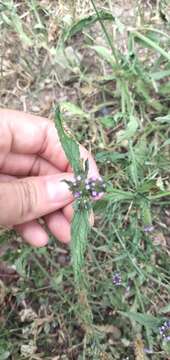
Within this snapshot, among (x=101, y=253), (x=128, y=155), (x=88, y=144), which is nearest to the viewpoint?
(x=128, y=155)

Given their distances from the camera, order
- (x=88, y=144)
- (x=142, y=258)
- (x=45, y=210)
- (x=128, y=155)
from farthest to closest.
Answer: (x=88, y=144) < (x=128, y=155) < (x=142, y=258) < (x=45, y=210)

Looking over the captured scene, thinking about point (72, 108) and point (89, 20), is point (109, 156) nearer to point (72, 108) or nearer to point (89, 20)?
point (72, 108)

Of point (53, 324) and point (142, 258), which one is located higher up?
point (142, 258)

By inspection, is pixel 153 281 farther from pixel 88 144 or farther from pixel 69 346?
pixel 88 144

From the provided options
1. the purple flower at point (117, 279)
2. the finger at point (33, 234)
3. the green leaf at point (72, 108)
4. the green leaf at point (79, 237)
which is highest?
the green leaf at point (72, 108)

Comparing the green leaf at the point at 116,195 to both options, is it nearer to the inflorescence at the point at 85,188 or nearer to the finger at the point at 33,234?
the inflorescence at the point at 85,188

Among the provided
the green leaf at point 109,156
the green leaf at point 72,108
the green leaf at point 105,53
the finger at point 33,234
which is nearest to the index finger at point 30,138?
the green leaf at point 109,156

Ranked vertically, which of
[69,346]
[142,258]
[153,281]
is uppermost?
[142,258]

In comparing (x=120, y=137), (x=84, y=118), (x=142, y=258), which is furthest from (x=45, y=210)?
(x=84, y=118)

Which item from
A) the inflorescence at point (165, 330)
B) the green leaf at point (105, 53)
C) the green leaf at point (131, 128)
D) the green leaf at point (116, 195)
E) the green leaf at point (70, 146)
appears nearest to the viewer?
the green leaf at point (70, 146)

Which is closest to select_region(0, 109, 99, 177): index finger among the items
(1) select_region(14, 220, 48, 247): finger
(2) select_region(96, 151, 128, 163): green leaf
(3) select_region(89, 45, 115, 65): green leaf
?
(2) select_region(96, 151, 128, 163): green leaf
